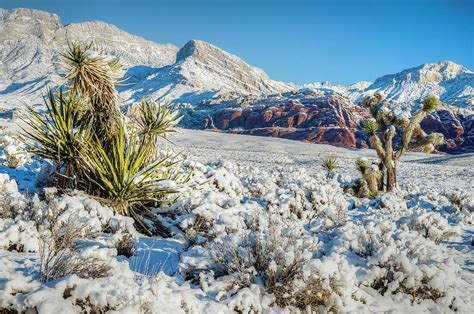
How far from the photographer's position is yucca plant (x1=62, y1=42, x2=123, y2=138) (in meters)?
5.76

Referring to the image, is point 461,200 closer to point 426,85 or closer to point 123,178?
point 123,178

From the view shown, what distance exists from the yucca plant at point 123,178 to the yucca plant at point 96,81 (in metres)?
0.33

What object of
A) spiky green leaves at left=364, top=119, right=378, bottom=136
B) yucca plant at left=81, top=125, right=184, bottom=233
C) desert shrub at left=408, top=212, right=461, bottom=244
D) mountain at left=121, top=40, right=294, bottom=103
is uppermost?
mountain at left=121, top=40, right=294, bottom=103

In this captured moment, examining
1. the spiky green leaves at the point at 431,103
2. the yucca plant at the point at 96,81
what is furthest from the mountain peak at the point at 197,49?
the yucca plant at the point at 96,81

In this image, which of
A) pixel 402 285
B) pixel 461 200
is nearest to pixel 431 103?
pixel 461 200

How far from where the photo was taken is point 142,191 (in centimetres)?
574

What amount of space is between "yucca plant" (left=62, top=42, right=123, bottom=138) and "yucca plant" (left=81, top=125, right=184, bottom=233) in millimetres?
326

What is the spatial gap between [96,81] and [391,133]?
10.4 m

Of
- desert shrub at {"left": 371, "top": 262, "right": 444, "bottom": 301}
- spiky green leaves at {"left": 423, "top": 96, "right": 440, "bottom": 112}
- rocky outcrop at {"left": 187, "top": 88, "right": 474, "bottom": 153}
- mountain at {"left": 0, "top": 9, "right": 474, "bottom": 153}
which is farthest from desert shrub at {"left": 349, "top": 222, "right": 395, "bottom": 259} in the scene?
A: rocky outcrop at {"left": 187, "top": 88, "right": 474, "bottom": 153}

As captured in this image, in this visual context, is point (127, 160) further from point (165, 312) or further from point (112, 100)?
point (165, 312)

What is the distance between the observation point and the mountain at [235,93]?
224 ft

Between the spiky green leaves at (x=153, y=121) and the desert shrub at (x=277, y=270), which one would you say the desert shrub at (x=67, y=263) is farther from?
the spiky green leaves at (x=153, y=121)

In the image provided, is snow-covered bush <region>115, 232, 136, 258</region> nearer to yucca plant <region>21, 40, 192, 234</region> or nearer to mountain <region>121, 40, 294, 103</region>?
yucca plant <region>21, 40, 192, 234</region>

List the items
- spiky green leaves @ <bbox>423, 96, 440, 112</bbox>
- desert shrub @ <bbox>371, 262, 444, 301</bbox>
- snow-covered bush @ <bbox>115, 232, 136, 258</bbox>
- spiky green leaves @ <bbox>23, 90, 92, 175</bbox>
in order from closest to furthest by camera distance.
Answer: desert shrub @ <bbox>371, 262, 444, 301</bbox> < snow-covered bush @ <bbox>115, 232, 136, 258</bbox> < spiky green leaves @ <bbox>23, 90, 92, 175</bbox> < spiky green leaves @ <bbox>423, 96, 440, 112</bbox>
